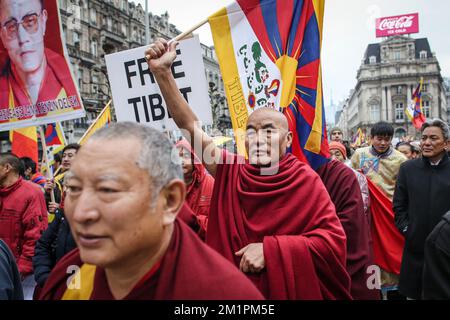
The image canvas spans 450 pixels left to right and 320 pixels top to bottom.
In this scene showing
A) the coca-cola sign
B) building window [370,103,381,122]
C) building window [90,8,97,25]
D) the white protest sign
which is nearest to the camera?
the white protest sign

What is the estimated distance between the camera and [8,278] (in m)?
2.07

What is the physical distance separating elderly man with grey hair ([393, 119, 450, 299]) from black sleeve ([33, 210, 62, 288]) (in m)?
3.14

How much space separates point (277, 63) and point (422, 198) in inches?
73.3

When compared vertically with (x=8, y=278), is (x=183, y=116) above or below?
above

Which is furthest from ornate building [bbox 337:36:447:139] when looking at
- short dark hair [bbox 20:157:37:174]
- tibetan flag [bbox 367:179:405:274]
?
short dark hair [bbox 20:157:37:174]

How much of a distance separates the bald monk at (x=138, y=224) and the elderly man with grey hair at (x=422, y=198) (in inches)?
119

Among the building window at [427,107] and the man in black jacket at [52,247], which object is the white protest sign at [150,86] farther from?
the building window at [427,107]

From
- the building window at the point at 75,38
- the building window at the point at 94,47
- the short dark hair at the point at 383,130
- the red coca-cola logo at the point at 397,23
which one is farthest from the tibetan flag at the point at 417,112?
the red coca-cola logo at the point at 397,23

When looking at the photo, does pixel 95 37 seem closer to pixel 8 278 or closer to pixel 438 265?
pixel 8 278

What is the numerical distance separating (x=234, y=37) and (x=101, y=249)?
2.55 metres

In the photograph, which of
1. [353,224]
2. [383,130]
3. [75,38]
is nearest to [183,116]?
[353,224]

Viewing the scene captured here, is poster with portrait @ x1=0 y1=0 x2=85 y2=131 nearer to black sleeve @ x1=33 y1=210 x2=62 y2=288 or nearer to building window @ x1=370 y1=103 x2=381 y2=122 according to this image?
black sleeve @ x1=33 y1=210 x2=62 y2=288

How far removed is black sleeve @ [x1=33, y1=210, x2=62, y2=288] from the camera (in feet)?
10.6
